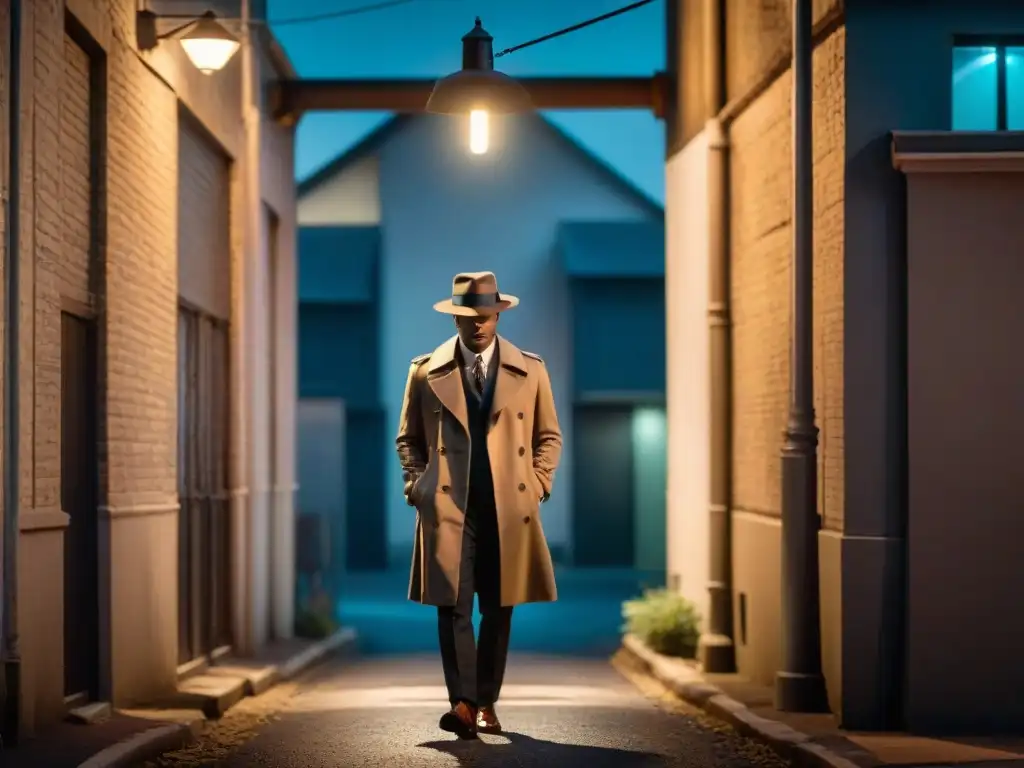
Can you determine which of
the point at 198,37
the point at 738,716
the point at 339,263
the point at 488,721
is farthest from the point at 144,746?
the point at 339,263

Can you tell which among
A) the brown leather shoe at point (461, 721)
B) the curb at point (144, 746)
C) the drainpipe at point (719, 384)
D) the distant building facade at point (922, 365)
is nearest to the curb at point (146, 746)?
the curb at point (144, 746)

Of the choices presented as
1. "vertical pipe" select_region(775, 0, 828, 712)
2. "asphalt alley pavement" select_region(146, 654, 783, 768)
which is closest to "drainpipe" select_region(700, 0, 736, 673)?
"asphalt alley pavement" select_region(146, 654, 783, 768)

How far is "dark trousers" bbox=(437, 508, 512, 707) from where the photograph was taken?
8977 millimetres

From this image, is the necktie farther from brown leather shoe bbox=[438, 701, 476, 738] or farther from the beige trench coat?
brown leather shoe bbox=[438, 701, 476, 738]

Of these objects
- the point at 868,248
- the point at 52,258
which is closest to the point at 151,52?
the point at 52,258

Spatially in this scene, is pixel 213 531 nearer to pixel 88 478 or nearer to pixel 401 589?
pixel 88 478

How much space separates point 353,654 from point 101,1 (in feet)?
29.8

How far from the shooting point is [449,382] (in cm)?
919

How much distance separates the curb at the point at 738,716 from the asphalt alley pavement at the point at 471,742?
0.31 ft

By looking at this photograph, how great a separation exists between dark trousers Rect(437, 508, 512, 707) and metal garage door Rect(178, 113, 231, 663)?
480 centimetres

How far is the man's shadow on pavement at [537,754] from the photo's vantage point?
838 centimetres

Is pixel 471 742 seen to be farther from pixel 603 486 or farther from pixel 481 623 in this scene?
pixel 603 486

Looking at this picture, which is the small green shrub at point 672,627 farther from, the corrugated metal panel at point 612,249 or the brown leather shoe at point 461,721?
the corrugated metal panel at point 612,249

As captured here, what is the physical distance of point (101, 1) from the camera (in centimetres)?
1064
